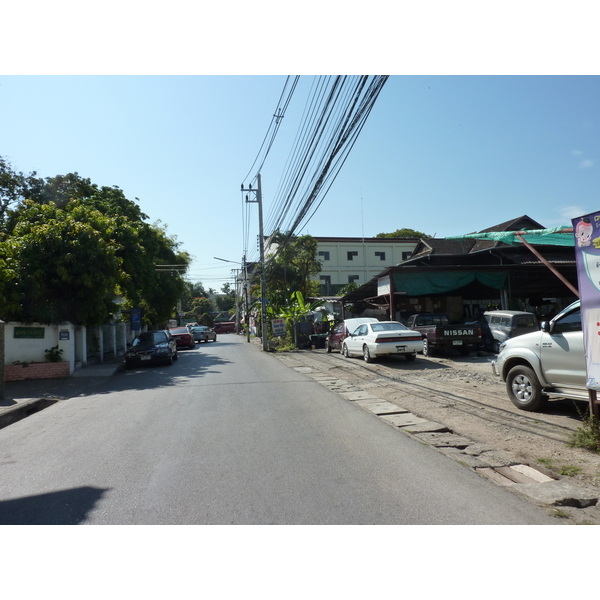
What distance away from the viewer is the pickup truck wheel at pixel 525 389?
813 centimetres

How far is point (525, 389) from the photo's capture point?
8.45 m

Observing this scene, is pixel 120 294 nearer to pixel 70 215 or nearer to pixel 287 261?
pixel 70 215

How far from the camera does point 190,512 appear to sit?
4422 millimetres

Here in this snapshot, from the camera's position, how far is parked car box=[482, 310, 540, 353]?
1887 centimetres

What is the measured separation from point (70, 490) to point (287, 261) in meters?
37.7

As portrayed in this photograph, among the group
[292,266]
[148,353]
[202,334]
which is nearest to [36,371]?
[148,353]

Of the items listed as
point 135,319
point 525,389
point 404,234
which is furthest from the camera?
point 404,234

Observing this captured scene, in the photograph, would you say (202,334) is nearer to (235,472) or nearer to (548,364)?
(548,364)

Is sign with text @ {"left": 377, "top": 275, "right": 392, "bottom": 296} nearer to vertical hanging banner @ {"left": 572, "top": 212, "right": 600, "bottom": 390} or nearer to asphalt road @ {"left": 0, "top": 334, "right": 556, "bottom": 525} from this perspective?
asphalt road @ {"left": 0, "top": 334, "right": 556, "bottom": 525}

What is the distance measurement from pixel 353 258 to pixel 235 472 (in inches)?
2062

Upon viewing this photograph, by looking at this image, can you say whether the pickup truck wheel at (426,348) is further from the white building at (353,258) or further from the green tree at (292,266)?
the white building at (353,258)

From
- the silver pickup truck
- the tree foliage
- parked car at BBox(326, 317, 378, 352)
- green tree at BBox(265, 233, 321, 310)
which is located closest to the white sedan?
parked car at BBox(326, 317, 378, 352)

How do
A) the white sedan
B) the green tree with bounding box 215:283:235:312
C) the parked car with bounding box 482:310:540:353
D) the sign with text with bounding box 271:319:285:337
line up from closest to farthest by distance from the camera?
the white sedan → the parked car with bounding box 482:310:540:353 → the sign with text with bounding box 271:319:285:337 → the green tree with bounding box 215:283:235:312

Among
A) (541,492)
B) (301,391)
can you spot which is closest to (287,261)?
(301,391)
